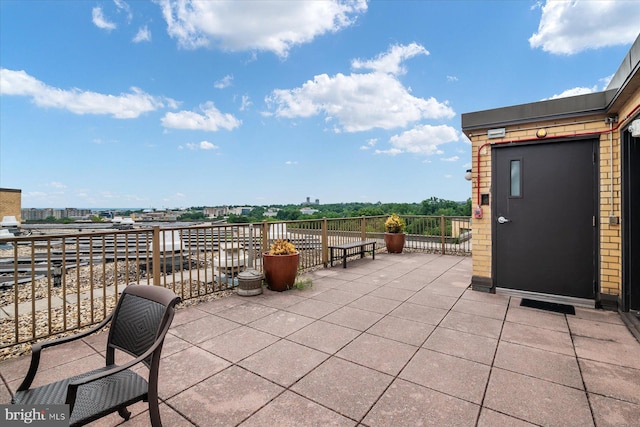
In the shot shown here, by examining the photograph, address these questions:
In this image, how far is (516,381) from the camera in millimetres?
2102

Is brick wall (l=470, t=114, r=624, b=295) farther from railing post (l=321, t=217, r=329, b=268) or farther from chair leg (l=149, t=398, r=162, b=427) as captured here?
chair leg (l=149, t=398, r=162, b=427)

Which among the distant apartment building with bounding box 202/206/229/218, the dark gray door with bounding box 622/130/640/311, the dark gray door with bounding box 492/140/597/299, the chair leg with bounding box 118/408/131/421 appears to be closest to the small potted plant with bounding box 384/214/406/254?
the dark gray door with bounding box 492/140/597/299

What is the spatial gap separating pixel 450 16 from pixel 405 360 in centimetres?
901

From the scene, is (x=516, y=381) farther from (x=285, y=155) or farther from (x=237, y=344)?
(x=285, y=155)

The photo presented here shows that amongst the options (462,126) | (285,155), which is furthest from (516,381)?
(285,155)

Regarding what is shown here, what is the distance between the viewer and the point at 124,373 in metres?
1.56

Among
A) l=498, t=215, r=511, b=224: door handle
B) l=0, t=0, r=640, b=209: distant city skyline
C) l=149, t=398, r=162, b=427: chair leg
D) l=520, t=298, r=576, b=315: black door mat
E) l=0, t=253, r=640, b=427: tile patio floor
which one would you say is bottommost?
l=520, t=298, r=576, b=315: black door mat

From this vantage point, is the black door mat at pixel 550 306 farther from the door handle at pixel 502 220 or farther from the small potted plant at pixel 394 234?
the small potted plant at pixel 394 234

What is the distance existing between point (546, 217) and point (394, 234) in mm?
4274

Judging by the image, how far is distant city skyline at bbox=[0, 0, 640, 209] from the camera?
658 centimetres

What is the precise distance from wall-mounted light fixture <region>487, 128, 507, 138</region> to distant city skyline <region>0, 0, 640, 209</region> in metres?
0.38

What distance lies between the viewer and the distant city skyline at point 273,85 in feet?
21.6

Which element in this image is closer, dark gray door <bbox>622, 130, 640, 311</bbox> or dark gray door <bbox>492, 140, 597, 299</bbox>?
dark gray door <bbox>622, 130, 640, 311</bbox>

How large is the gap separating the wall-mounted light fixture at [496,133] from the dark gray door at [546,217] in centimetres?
18
